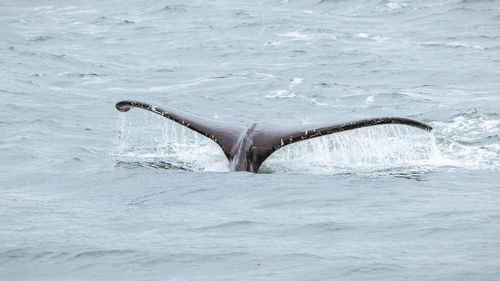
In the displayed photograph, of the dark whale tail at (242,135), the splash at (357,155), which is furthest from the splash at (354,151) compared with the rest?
the dark whale tail at (242,135)

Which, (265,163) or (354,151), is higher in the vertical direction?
(354,151)

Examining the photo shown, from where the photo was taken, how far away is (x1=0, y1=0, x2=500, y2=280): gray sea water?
7891mm

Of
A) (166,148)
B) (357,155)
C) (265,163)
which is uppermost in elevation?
(166,148)

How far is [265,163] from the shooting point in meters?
12.2

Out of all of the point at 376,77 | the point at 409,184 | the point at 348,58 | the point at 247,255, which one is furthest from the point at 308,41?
the point at 247,255

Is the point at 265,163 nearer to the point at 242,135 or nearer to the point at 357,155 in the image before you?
the point at 357,155

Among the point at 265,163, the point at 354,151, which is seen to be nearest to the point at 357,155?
the point at 354,151

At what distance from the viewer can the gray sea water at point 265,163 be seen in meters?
7.89

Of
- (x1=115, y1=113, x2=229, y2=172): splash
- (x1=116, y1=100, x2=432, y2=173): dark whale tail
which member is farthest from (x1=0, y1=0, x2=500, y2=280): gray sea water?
(x1=116, y1=100, x2=432, y2=173): dark whale tail

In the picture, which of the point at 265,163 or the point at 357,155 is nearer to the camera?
the point at 265,163

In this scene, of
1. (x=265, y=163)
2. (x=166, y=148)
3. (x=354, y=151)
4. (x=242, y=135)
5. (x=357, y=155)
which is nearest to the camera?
(x=242, y=135)

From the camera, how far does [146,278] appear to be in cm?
735

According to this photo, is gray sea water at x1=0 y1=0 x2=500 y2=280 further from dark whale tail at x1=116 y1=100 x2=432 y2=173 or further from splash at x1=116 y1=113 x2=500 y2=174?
dark whale tail at x1=116 y1=100 x2=432 y2=173

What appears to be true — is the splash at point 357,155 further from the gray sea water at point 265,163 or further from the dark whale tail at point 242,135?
the dark whale tail at point 242,135
